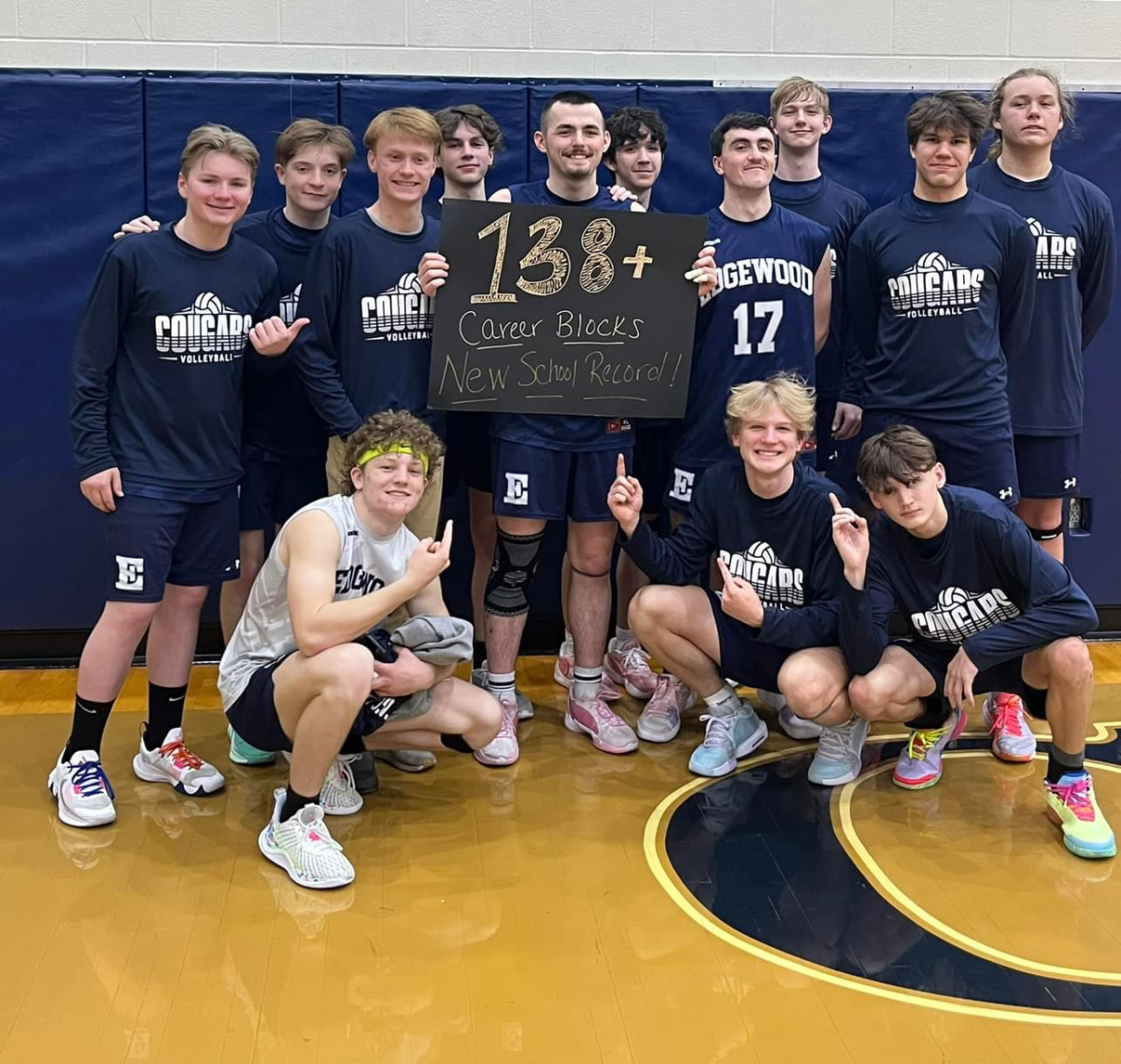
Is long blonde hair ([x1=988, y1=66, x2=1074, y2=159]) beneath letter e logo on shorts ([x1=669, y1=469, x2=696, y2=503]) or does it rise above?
above

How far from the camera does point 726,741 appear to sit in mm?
3936

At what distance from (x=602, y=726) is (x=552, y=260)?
146cm

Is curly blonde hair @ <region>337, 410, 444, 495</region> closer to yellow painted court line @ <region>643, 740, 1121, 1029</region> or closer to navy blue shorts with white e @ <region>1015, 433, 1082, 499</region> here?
yellow painted court line @ <region>643, 740, 1121, 1029</region>

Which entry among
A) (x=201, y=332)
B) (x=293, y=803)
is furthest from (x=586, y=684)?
(x=201, y=332)

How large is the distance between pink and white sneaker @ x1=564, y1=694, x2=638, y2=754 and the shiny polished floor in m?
0.06

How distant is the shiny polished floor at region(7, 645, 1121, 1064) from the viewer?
2.55 metres

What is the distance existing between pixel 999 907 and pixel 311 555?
1.88 meters

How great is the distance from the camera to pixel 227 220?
3527mm

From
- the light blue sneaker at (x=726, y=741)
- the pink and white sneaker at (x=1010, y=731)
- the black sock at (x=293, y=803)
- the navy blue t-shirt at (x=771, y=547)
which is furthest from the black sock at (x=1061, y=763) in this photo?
the black sock at (x=293, y=803)

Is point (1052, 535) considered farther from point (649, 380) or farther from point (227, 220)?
point (227, 220)

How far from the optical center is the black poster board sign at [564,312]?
12.7 feet

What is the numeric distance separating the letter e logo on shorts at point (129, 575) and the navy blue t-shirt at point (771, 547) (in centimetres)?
138

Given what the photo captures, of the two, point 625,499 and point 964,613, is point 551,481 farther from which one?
point 964,613

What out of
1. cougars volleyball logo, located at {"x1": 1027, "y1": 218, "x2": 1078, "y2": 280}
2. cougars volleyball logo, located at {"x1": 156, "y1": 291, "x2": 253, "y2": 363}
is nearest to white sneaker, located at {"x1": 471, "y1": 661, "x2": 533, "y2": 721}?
cougars volleyball logo, located at {"x1": 156, "y1": 291, "x2": 253, "y2": 363}
